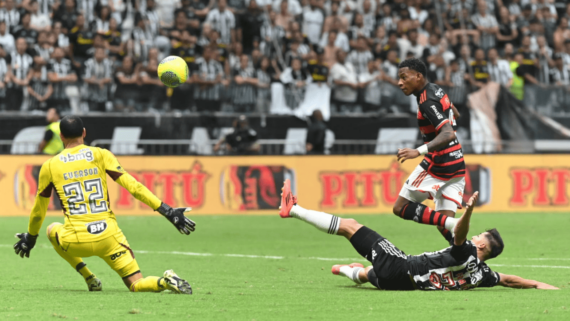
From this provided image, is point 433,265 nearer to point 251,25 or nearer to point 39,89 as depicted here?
point 39,89

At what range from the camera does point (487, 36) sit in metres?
23.0

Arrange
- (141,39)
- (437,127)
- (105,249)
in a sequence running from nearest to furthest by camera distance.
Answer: (105,249), (437,127), (141,39)

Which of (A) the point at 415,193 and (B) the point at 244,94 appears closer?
(A) the point at 415,193

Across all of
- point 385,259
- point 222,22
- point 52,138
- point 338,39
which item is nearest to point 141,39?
point 222,22

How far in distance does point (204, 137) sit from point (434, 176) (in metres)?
10.3

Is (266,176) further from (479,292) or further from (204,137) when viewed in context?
(479,292)

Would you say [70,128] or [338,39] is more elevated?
[338,39]

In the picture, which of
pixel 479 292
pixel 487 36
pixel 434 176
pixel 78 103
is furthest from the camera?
pixel 487 36

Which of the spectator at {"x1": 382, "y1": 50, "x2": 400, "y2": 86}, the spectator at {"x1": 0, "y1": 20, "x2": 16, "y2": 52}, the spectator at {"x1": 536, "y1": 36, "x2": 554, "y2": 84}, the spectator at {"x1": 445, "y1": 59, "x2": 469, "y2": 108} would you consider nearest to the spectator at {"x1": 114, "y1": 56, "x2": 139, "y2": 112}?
the spectator at {"x1": 0, "y1": 20, "x2": 16, "y2": 52}

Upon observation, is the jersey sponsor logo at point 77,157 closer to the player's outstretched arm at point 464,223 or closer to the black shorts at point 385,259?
the black shorts at point 385,259

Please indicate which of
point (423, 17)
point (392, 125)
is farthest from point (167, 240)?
point (423, 17)

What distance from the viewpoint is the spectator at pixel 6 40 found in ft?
63.3

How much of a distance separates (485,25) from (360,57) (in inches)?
179

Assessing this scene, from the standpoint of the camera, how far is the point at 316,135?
18984 millimetres
